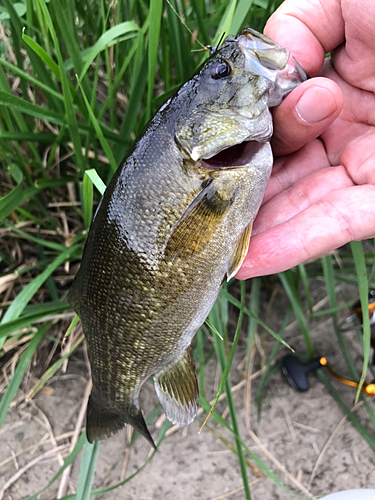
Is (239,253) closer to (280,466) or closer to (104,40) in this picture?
(104,40)

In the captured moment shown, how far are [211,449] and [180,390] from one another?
701 mm

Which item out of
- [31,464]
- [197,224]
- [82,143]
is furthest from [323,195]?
[31,464]

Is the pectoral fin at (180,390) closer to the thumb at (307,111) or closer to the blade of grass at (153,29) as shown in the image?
the thumb at (307,111)

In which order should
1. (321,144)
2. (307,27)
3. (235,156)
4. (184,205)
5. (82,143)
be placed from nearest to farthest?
(184,205) < (235,156) < (307,27) < (321,144) < (82,143)

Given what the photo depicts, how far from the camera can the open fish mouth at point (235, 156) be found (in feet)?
3.63

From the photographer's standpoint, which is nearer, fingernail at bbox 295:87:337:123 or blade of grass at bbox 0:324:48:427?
fingernail at bbox 295:87:337:123

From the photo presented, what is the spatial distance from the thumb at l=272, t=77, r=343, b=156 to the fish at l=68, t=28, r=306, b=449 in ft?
0.19

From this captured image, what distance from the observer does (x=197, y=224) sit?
1.07 meters

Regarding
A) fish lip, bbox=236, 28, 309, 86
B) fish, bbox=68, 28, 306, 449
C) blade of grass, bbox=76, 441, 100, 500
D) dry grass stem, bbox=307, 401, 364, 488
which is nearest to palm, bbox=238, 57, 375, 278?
fish, bbox=68, 28, 306, 449

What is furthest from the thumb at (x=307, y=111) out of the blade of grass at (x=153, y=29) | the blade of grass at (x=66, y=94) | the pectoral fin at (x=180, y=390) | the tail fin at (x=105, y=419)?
the tail fin at (x=105, y=419)

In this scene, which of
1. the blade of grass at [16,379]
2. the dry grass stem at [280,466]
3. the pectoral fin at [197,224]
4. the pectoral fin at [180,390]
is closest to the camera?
the pectoral fin at [197,224]

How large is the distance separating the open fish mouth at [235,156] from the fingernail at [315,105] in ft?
0.49

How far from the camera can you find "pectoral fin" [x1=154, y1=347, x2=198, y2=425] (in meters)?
1.27

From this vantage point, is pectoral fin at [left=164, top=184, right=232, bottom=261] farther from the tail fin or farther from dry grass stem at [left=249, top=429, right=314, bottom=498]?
dry grass stem at [left=249, top=429, right=314, bottom=498]
